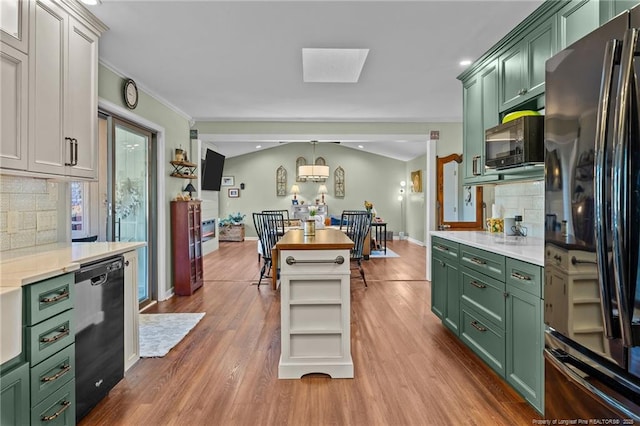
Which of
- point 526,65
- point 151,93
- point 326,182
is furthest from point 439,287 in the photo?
point 326,182

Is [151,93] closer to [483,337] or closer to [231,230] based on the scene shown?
[483,337]

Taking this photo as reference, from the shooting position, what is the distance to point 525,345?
198cm

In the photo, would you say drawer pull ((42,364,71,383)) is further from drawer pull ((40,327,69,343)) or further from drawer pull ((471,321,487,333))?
drawer pull ((471,321,487,333))

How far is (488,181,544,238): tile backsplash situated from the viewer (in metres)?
2.85

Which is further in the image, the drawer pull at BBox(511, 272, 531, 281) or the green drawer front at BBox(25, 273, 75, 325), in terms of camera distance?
the drawer pull at BBox(511, 272, 531, 281)

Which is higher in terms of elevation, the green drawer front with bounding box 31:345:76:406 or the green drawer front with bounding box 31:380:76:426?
the green drawer front with bounding box 31:345:76:406

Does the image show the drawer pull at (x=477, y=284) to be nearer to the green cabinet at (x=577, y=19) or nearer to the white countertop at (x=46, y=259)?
the green cabinet at (x=577, y=19)

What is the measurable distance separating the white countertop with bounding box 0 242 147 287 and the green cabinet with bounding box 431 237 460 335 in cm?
245

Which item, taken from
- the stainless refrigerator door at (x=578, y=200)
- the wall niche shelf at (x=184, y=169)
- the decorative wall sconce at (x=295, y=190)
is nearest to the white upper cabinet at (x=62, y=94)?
the wall niche shelf at (x=184, y=169)

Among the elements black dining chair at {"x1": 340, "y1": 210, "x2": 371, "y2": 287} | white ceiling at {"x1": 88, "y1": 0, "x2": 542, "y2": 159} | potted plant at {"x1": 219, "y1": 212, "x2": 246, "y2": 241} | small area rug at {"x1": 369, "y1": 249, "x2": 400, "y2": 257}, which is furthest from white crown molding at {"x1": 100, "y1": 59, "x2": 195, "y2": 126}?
potted plant at {"x1": 219, "y1": 212, "x2": 246, "y2": 241}

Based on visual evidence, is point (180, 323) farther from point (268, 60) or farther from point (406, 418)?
point (268, 60)

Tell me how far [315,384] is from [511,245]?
1616mm

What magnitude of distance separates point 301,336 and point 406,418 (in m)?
0.84

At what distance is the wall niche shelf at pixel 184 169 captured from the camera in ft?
15.5
